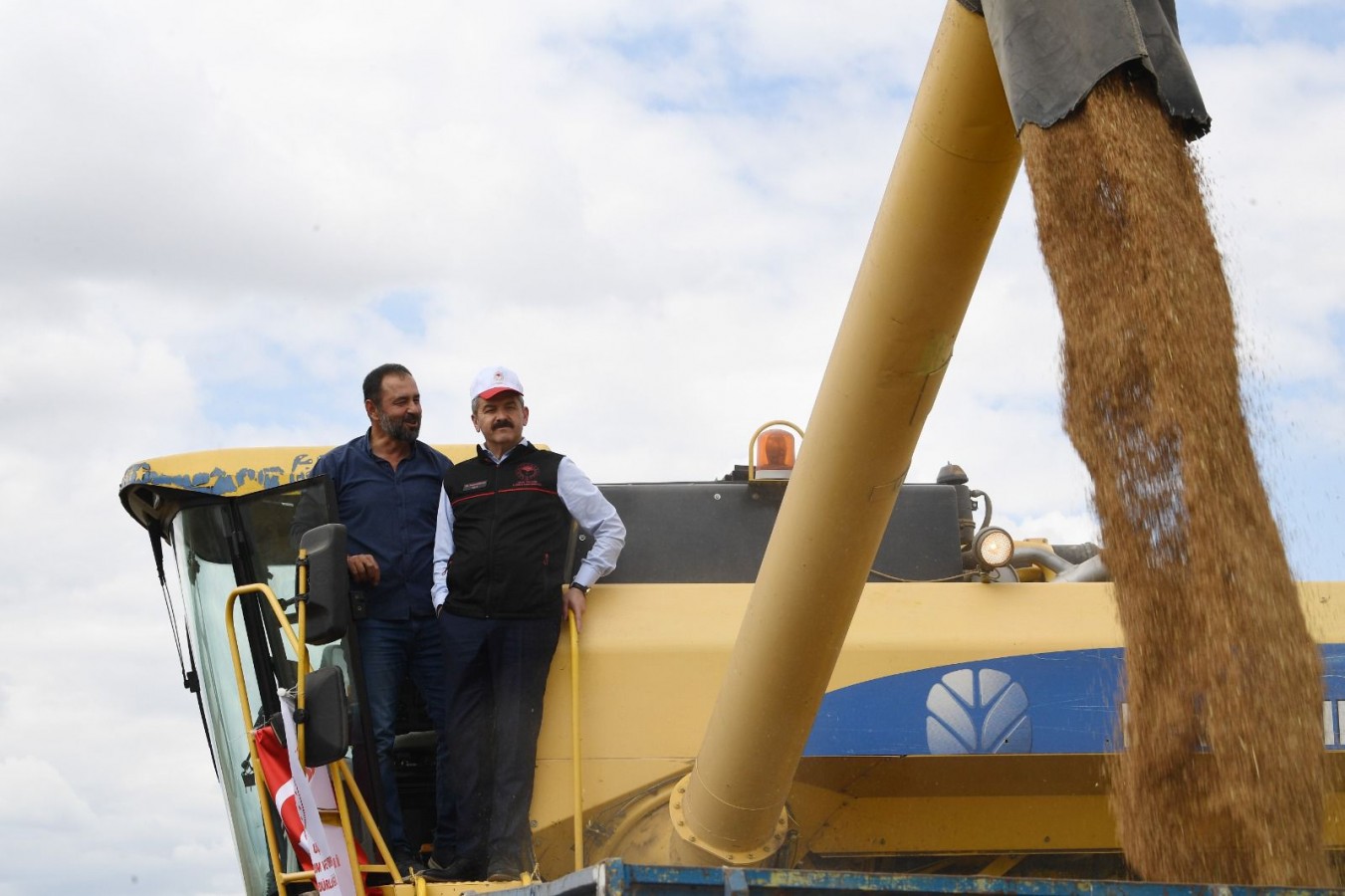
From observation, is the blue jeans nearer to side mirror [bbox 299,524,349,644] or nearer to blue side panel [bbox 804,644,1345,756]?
side mirror [bbox 299,524,349,644]

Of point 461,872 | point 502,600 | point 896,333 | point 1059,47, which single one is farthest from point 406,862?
point 1059,47

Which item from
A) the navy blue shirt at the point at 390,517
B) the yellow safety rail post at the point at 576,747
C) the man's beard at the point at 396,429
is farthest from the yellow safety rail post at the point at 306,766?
the man's beard at the point at 396,429

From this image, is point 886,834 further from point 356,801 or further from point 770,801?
point 356,801

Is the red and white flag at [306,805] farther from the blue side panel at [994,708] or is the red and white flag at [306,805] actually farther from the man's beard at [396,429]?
the blue side panel at [994,708]

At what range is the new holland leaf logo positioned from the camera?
14.5 ft

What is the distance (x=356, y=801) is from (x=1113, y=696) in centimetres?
230

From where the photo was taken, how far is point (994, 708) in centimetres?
449

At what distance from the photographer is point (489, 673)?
15.6ft

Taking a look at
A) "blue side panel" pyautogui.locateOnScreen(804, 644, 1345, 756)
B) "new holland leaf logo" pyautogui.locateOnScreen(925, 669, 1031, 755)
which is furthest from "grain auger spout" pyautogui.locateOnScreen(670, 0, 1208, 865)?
"new holland leaf logo" pyautogui.locateOnScreen(925, 669, 1031, 755)

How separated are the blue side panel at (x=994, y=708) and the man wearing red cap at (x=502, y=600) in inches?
34.9

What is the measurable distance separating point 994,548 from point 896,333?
1778 mm

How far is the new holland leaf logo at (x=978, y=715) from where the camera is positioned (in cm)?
443

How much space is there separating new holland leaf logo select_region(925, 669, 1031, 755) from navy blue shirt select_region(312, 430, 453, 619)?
1.70 meters

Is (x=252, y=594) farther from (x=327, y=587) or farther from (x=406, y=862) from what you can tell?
(x=406, y=862)
